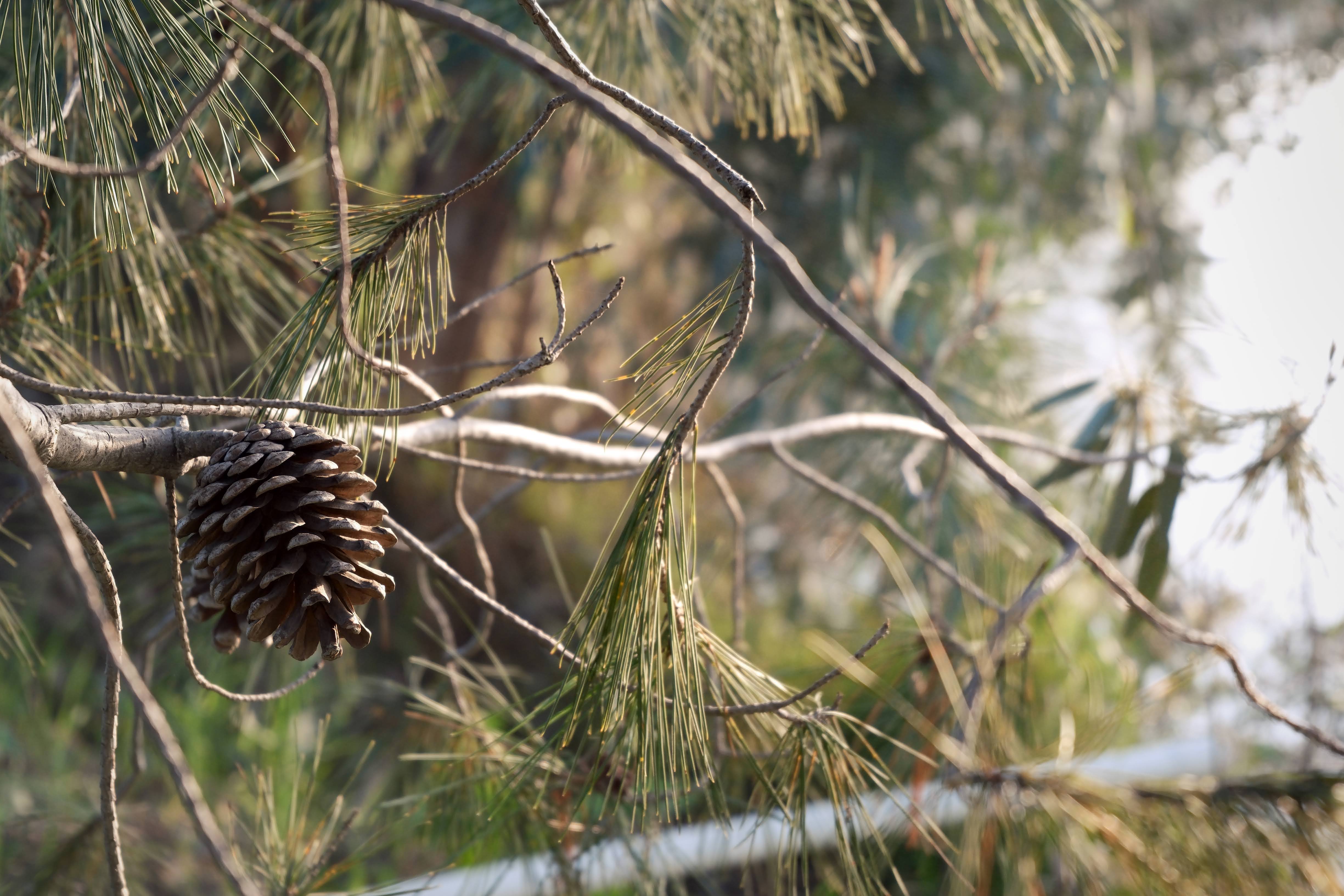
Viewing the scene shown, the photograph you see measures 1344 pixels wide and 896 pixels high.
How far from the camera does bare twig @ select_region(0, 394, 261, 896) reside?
0.18 meters

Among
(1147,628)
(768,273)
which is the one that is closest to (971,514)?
(768,273)

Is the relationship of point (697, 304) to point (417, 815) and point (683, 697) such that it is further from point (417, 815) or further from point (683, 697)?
point (417, 815)

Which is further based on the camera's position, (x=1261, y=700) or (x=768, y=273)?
(x=768, y=273)

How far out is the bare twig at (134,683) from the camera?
178 mm

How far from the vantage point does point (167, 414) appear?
0.31 m

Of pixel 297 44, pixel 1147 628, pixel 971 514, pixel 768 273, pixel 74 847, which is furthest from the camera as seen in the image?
pixel 1147 628

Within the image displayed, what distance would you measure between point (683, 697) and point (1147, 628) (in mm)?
1301

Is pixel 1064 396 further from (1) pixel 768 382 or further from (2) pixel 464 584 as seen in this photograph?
(2) pixel 464 584

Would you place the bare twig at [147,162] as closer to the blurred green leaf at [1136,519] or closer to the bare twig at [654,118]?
the bare twig at [654,118]

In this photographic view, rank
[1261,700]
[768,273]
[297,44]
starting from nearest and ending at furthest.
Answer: [297,44]
[1261,700]
[768,273]

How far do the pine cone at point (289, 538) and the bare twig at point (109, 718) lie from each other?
0.03 meters

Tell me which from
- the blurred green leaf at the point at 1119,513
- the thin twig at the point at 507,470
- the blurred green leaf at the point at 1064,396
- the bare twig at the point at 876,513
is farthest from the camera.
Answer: the blurred green leaf at the point at 1064,396

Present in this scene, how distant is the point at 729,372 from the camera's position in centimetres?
→ 159

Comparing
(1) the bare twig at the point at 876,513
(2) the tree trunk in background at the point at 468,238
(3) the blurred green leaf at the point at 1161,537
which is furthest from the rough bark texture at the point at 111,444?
(2) the tree trunk in background at the point at 468,238
